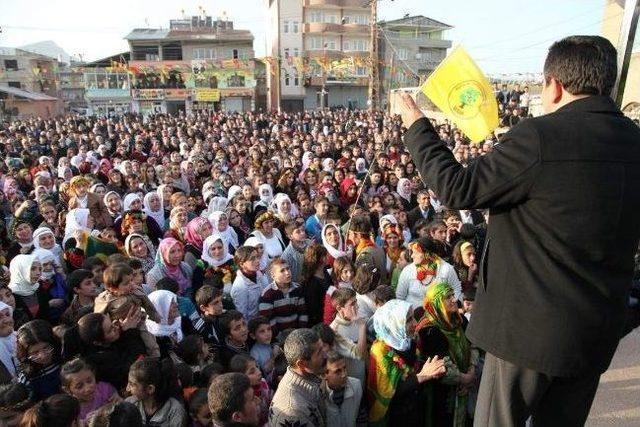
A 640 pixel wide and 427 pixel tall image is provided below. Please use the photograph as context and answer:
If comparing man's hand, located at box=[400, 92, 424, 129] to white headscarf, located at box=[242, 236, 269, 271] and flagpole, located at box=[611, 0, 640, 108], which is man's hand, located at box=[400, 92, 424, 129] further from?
white headscarf, located at box=[242, 236, 269, 271]

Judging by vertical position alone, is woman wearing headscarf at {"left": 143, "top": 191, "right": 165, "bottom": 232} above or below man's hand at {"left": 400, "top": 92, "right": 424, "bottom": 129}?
below

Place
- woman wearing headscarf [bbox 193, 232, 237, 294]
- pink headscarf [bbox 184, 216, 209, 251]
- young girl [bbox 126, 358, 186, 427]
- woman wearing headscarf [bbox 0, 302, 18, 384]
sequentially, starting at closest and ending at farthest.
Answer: young girl [bbox 126, 358, 186, 427]
woman wearing headscarf [bbox 0, 302, 18, 384]
woman wearing headscarf [bbox 193, 232, 237, 294]
pink headscarf [bbox 184, 216, 209, 251]

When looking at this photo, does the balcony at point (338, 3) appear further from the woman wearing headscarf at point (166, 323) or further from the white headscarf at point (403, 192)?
the woman wearing headscarf at point (166, 323)

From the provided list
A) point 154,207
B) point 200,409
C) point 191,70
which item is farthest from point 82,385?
point 191,70

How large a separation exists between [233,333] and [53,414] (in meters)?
1.34

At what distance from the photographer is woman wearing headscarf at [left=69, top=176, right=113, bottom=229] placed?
645 centimetres

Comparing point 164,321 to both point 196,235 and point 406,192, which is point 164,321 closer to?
point 196,235

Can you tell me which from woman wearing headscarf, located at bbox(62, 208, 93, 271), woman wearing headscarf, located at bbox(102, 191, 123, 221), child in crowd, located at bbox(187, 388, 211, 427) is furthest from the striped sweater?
woman wearing headscarf, located at bbox(102, 191, 123, 221)

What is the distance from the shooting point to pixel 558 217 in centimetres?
143

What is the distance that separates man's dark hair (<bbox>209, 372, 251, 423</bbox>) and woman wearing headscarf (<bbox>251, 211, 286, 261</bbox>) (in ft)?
10.5

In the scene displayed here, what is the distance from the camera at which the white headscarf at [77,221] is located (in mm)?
5874

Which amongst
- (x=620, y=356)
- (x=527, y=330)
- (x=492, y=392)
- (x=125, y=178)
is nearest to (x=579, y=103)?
(x=527, y=330)

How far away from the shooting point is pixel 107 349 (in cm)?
315

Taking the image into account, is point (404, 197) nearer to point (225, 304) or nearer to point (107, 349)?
point (225, 304)
